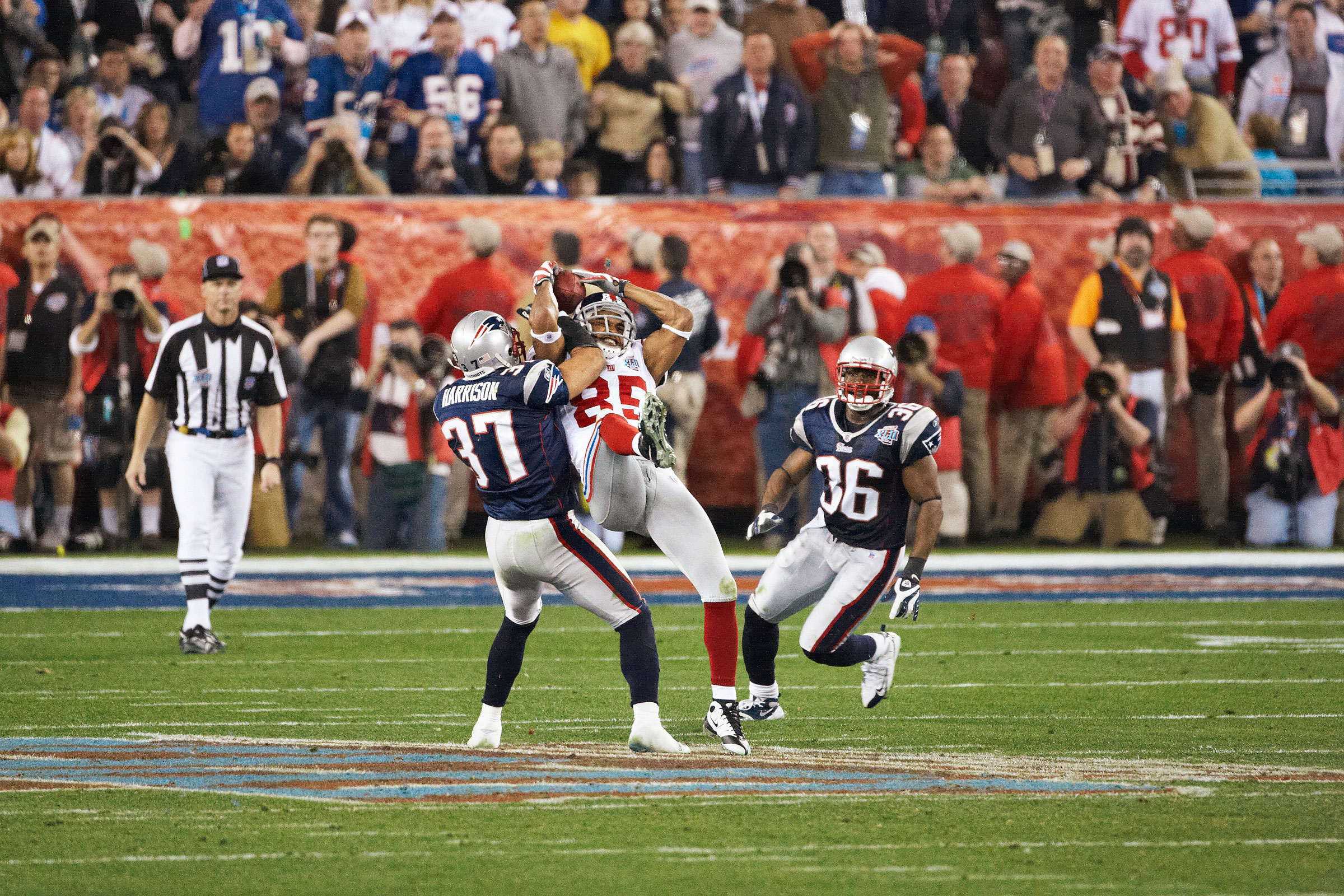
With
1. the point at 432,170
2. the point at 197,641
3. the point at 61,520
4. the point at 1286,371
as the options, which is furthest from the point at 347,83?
the point at 1286,371

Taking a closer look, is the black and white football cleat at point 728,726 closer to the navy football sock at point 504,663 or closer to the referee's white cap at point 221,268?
the navy football sock at point 504,663

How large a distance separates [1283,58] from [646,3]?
508 cm

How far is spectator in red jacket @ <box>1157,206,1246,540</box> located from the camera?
550 inches

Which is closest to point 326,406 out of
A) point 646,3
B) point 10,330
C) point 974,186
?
point 10,330

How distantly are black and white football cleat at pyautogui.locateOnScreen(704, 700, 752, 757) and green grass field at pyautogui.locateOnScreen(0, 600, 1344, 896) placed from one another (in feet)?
0.31

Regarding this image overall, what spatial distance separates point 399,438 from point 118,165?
117 inches

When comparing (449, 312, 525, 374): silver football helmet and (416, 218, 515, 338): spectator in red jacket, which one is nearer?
(449, 312, 525, 374): silver football helmet

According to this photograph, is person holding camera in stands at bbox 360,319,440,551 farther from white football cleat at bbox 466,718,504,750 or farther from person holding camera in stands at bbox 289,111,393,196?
white football cleat at bbox 466,718,504,750

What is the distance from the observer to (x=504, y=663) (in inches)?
255

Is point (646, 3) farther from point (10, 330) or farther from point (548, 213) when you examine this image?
point (10, 330)

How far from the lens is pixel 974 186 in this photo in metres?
14.3

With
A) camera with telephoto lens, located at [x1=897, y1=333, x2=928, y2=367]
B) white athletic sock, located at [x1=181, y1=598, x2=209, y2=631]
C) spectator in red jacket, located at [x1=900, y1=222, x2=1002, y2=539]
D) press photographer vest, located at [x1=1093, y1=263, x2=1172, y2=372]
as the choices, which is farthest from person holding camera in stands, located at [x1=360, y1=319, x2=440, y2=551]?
press photographer vest, located at [x1=1093, y1=263, x2=1172, y2=372]

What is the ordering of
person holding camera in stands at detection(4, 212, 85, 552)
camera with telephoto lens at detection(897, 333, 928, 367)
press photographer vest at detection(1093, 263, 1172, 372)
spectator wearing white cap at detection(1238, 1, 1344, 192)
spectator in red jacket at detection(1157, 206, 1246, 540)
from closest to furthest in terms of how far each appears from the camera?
person holding camera in stands at detection(4, 212, 85, 552)
camera with telephoto lens at detection(897, 333, 928, 367)
press photographer vest at detection(1093, 263, 1172, 372)
spectator in red jacket at detection(1157, 206, 1246, 540)
spectator wearing white cap at detection(1238, 1, 1344, 192)

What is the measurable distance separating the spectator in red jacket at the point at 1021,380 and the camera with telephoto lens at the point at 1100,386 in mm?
537
